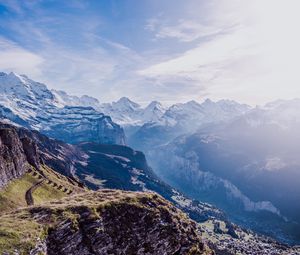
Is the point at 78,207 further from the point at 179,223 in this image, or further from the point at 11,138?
the point at 11,138

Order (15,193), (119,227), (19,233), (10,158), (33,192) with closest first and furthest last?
(19,233), (119,227), (15,193), (33,192), (10,158)

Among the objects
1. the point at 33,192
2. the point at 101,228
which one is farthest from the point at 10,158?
the point at 101,228

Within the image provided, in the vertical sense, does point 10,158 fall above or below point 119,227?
above

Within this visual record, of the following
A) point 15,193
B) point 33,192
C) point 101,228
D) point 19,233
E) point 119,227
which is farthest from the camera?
point 33,192

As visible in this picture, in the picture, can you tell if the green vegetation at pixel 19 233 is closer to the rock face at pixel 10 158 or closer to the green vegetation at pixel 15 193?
the green vegetation at pixel 15 193

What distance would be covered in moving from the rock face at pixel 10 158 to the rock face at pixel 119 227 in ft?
145

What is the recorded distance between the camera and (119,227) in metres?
85.7

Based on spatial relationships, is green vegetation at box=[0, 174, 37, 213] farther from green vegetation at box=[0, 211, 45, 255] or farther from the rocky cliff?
green vegetation at box=[0, 211, 45, 255]

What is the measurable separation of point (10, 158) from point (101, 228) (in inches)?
2757

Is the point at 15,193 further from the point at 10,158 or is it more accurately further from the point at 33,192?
the point at 10,158

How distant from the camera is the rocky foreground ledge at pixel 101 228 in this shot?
2707 inches

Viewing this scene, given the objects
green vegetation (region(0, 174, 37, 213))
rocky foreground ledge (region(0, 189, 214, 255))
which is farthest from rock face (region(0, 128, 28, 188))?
rocky foreground ledge (region(0, 189, 214, 255))

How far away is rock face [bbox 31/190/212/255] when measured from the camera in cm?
7569

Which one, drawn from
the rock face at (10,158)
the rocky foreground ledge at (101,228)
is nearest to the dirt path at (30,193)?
the rock face at (10,158)
